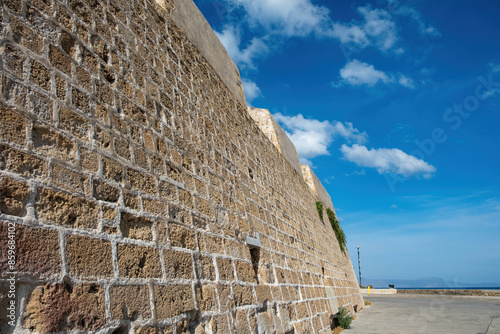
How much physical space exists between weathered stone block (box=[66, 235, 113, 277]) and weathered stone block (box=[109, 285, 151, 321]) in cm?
12

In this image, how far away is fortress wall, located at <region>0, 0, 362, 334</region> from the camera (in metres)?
1.61

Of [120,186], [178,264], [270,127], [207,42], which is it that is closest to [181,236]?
[178,264]

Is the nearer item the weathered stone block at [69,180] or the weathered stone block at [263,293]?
the weathered stone block at [69,180]

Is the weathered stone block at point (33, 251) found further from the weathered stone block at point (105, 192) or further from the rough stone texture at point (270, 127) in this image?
the rough stone texture at point (270, 127)

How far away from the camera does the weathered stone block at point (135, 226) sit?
2113 mm

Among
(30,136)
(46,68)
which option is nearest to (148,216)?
(30,136)

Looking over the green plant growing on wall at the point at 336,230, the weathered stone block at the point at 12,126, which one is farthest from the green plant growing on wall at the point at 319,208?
the weathered stone block at the point at 12,126

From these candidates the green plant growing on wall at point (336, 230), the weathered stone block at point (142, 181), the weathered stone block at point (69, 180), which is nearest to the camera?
the weathered stone block at point (69, 180)

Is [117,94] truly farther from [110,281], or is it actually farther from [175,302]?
[175,302]

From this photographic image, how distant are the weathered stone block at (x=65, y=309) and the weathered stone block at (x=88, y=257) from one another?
0.07m

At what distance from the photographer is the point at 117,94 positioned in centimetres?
250

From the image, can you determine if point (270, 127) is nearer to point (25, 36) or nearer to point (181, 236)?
point (181, 236)

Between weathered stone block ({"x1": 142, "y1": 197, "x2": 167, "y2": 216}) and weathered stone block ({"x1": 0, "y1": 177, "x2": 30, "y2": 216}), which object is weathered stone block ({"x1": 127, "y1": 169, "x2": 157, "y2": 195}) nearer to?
weathered stone block ({"x1": 142, "y1": 197, "x2": 167, "y2": 216})

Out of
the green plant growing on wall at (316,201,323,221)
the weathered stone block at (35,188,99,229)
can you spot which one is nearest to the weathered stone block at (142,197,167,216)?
the weathered stone block at (35,188,99,229)
